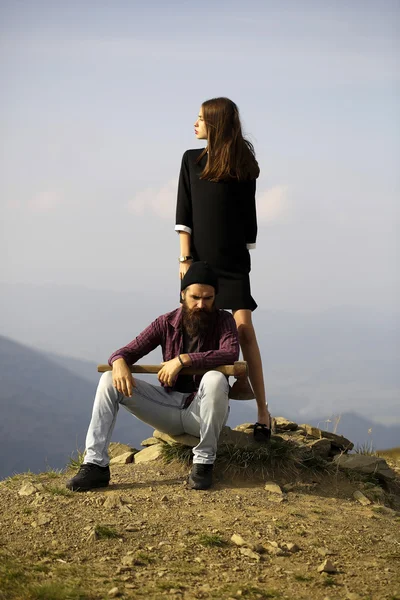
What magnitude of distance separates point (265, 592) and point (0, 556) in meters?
1.67

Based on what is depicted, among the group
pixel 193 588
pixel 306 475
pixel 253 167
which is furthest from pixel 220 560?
pixel 253 167

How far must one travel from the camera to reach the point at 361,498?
22.1ft

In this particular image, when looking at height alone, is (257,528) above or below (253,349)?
below

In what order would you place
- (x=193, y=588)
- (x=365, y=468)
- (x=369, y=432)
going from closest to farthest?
(x=193, y=588), (x=365, y=468), (x=369, y=432)

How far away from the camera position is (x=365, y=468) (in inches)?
299

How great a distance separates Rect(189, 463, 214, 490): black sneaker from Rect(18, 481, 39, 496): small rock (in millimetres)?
1269

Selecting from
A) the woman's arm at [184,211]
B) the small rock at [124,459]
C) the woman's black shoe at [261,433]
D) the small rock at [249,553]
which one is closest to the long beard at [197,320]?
the woman's arm at [184,211]

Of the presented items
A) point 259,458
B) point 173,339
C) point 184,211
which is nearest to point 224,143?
point 184,211

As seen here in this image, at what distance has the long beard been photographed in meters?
6.14

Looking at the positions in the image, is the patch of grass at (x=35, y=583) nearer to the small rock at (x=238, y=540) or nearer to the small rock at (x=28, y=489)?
the small rock at (x=238, y=540)

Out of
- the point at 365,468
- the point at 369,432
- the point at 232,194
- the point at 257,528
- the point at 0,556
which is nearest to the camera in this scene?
the point at 0,556

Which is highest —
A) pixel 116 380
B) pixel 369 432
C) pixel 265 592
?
pixel 116 380

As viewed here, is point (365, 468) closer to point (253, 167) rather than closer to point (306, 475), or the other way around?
point (306, 475)

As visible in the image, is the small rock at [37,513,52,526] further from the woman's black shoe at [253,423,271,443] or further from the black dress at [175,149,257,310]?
the black dress at [175,149,257,310]
